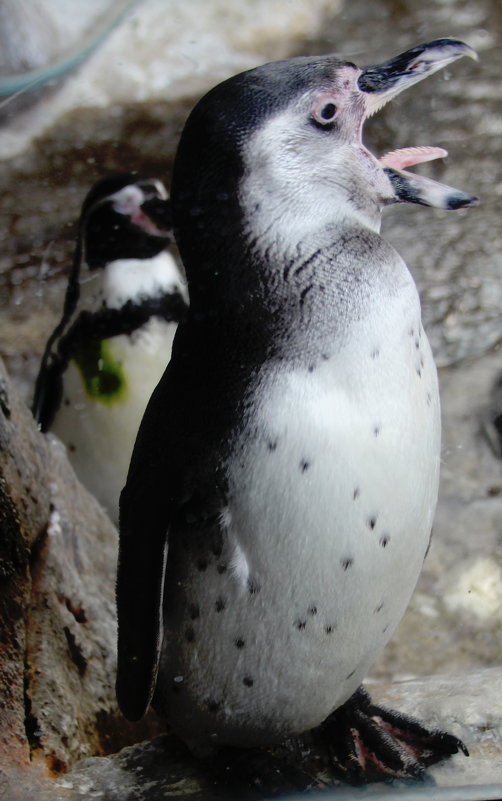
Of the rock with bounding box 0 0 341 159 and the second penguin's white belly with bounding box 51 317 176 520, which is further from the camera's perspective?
the second penguin's white belly with bounding box 51 317 176 520

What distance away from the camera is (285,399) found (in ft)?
2.78

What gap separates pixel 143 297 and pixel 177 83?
0.34 m

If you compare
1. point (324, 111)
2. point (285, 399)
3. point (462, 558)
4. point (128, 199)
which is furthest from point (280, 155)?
point (462, 558)

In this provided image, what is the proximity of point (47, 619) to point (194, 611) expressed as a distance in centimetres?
32

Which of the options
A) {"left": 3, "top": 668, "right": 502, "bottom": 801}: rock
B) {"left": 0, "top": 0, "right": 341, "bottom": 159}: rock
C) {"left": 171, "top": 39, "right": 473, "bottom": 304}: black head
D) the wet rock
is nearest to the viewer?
{"left": 171, "top": 39, "right": 473, "bottom": 304}: black head

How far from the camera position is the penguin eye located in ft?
2.80

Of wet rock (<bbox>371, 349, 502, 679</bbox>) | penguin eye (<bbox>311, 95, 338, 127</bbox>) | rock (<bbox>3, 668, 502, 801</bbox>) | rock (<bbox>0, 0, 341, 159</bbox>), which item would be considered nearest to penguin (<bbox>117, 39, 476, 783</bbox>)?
penguin eye (<bbox>311, 95, 338, 127</bbox>)

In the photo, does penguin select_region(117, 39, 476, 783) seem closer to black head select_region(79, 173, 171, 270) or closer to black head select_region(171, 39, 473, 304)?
black head select_region(171, 39, 473, 304)

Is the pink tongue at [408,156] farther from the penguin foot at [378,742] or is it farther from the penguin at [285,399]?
the penguin foot at [378,742]

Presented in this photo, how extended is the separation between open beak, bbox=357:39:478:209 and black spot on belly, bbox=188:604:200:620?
0.42 metres

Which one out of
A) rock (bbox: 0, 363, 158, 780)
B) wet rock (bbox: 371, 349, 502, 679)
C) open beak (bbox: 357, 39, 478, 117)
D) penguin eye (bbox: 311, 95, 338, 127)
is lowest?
wet rock (bbox: 371, 349, 502, 679)

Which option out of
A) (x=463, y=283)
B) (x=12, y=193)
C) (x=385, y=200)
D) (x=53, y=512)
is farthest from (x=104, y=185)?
(x=463, y=283)

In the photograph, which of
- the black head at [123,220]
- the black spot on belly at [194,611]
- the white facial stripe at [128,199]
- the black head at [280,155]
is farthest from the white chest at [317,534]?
the white facial stripe at [128,199]

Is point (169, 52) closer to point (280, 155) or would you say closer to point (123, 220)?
point (123, 220)
